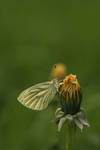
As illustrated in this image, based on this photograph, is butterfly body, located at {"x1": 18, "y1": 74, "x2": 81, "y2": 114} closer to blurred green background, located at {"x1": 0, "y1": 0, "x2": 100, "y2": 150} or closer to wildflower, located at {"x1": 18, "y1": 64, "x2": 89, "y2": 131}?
wildflower, located at {"x1": 18, "y1": 64, "x2": 89, "y2": 131}

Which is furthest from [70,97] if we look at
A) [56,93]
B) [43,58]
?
[43,58]

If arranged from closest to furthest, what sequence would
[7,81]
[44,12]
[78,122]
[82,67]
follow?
[78,122] → [7,81] → [82,67] → [44,12]

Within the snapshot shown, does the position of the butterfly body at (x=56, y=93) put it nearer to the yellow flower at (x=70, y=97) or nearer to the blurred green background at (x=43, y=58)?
the yellow flower at (x=70, y=97)

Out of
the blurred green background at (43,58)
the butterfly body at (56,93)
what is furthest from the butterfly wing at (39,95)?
the blurred green background at (43,58)

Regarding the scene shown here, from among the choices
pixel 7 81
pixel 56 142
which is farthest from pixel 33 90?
pixel 7 81

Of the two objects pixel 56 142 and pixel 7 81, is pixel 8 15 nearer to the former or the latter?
pixel 7 81

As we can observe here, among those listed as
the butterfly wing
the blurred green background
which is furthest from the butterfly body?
the blurred green background

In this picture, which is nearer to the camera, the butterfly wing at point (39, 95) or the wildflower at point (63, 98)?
the wildflower at point (63, 98)
